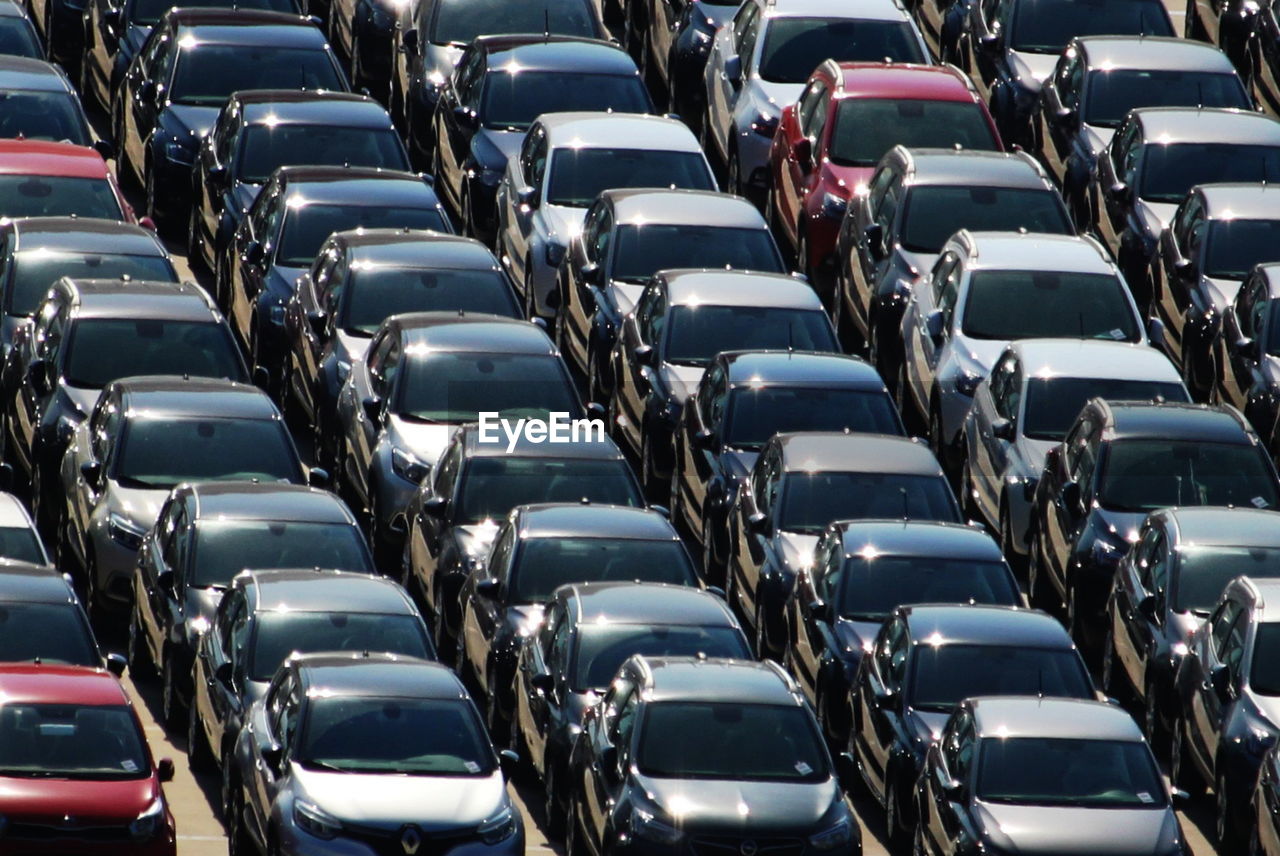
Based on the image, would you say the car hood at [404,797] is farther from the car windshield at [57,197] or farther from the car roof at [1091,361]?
the car windshield at [57,197]

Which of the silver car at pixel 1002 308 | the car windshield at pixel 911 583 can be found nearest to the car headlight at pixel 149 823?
the car windshield at pixel 911 583

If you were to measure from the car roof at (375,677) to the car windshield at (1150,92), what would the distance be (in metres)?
12.7

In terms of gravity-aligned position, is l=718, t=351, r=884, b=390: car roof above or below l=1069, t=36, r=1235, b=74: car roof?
above

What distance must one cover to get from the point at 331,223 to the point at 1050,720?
11.0 meters

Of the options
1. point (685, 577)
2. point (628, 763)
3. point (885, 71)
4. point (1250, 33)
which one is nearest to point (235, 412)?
point (685, 577)

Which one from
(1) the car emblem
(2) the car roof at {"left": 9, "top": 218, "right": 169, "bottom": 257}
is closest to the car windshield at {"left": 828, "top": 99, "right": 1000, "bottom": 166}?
(2) the car roof at {"left": 9, "top": 218, "right": 169, "bottom": 257}

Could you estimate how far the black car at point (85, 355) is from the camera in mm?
29250

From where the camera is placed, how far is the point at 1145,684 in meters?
25.9

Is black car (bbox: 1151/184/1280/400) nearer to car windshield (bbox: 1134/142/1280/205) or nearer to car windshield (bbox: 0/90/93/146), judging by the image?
car windshield (bbox: 1134/142/1280/205)

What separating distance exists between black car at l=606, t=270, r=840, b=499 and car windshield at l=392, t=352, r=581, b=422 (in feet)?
3.20

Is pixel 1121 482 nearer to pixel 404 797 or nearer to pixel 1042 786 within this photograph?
pixel 1042 786

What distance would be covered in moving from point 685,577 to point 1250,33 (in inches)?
524

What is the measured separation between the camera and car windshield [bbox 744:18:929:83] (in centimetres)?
3534

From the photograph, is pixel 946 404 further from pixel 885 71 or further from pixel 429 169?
pixel 429 169
